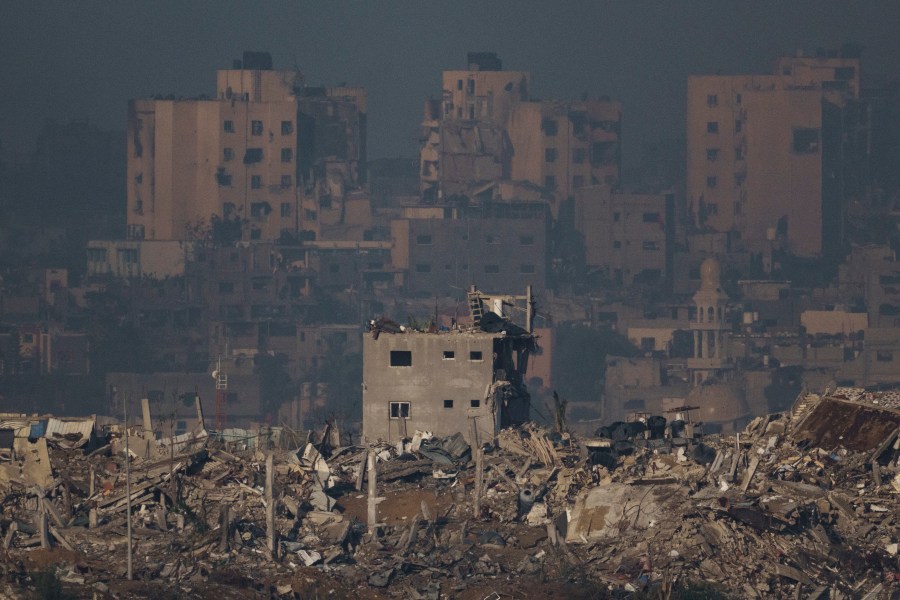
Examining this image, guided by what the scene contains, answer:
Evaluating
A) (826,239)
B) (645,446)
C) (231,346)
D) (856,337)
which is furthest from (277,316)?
(645,446)

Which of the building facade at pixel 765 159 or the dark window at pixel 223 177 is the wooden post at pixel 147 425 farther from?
the building facade at pixel 765 159

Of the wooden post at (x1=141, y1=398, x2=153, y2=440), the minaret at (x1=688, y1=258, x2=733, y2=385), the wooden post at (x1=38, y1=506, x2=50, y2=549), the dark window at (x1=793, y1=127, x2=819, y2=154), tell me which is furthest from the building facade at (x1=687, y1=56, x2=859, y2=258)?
the wooden post at (x1=38, y1=506, x2=50, y2=549)

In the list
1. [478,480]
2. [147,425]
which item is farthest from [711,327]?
[478,480]

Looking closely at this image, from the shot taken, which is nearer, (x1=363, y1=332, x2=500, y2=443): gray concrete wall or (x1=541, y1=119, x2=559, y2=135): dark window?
(x1=363, y1=332, x2=500, y2=443): gray concrete wall

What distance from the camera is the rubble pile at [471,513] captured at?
3797 centimetres

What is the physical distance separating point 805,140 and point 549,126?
22.1 metres

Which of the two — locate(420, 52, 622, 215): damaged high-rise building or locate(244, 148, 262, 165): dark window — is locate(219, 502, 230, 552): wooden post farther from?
locate(420, 52, 622, 215): damaged high-rise building

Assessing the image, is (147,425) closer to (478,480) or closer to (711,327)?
(478,480)

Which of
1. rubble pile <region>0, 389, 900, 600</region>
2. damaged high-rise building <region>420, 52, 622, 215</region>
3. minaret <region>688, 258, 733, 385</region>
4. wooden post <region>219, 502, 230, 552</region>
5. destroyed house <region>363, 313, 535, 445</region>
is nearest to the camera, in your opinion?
rubble pile <region>0, 389, 900, 600</region>

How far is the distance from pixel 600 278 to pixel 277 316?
31195 millimetres

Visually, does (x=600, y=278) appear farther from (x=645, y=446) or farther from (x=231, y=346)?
(x=645, y=446)

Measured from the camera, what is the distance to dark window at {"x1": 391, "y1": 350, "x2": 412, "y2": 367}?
53188mm

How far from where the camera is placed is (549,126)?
189 metres

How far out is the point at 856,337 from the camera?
15500 centimetres
